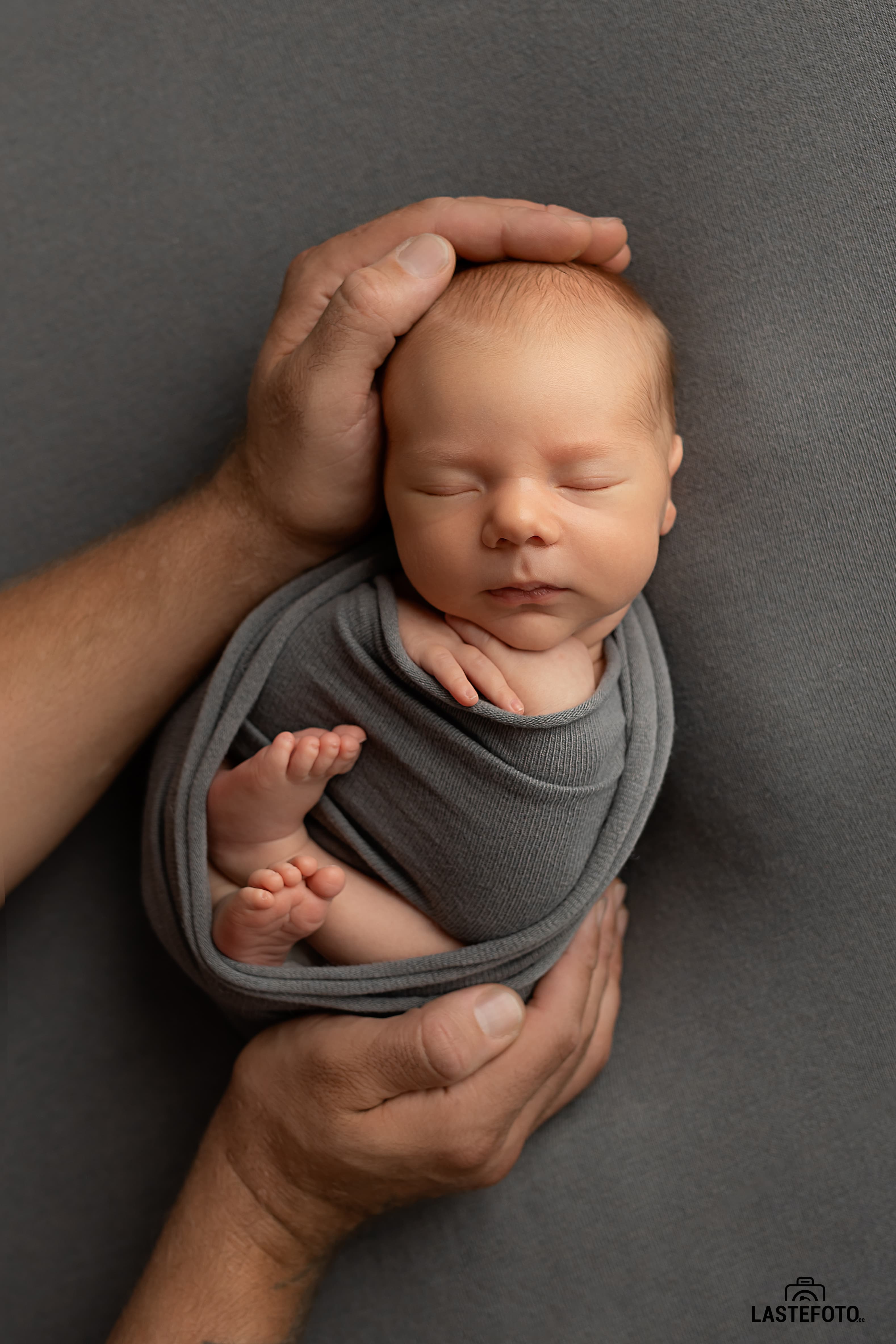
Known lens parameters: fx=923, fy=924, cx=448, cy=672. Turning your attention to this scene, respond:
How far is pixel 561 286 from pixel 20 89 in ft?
2.94

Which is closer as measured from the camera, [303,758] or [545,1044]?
[303,758]

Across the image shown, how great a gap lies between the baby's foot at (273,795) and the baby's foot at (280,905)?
5 cm

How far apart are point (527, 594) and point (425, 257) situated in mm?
390

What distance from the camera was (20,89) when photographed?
4.30ft

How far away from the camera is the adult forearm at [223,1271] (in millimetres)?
1124

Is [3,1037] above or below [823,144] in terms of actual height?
below

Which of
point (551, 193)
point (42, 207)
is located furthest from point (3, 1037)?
point (551, 193)

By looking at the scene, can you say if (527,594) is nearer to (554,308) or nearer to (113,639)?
(554,308)

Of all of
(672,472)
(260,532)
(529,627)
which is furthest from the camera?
(260,532)

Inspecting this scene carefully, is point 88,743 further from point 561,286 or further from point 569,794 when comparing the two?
point 561,286

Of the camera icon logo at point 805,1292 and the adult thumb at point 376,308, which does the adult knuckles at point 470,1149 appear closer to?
the camera icon logo at point 805,1292

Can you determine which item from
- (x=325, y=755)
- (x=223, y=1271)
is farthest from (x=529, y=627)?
(x=223, y=1271)

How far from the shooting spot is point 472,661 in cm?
103

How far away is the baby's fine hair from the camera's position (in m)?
0.96
